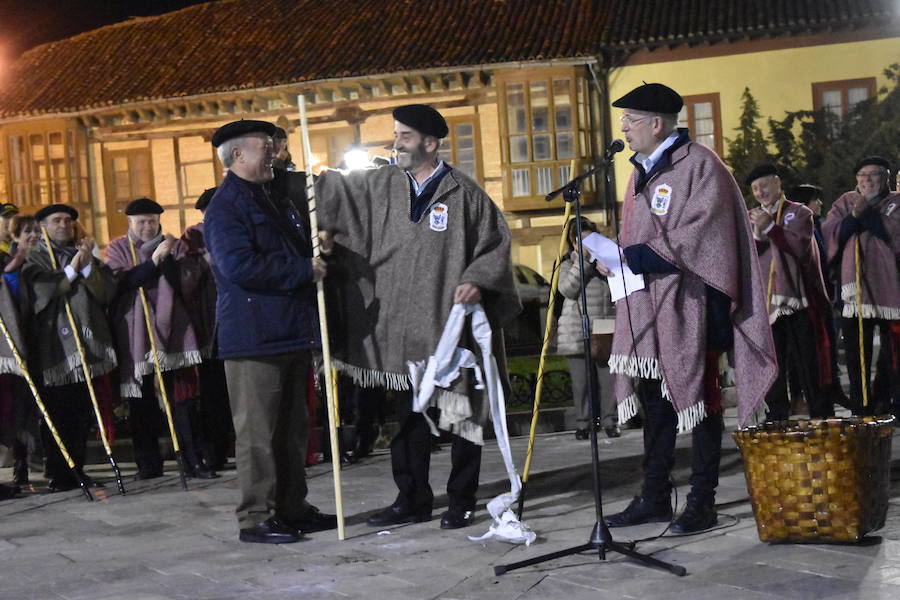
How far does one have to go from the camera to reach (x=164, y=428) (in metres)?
9.17

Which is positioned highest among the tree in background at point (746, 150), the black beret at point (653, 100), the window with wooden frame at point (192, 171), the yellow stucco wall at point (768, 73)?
the yellow stucco wall at point (768, 73)

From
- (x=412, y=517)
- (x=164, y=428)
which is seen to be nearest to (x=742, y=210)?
(x=412, y=517)

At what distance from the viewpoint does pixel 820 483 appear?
15.8 ft

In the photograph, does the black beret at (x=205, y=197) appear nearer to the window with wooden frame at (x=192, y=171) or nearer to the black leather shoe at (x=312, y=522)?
the black leather shoe at (x=312, y=522)

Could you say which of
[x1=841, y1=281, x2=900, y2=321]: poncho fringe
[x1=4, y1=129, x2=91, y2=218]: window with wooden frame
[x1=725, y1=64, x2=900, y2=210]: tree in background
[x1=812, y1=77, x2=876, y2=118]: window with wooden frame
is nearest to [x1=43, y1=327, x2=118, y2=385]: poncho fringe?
[x1=841, y1=281, x2=900, y2=321]: poncho fringe

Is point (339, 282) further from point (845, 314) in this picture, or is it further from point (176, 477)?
point (845, 314)

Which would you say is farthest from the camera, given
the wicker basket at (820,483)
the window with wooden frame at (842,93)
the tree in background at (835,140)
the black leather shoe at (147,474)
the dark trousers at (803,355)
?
the window with wooden frame at (842,93)

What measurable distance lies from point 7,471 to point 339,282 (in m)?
4.41

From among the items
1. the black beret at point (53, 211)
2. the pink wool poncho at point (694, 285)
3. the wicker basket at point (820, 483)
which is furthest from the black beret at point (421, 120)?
the black beret at point (53, 211)

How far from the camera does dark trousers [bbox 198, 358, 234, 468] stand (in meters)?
8.23

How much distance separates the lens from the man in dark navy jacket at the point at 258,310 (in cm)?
549

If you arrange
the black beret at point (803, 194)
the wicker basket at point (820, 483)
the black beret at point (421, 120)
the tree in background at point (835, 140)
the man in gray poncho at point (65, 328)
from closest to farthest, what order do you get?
the wicker basket at point (820, 483) → the black beret at point (421, 120) → the man in gray poncho at point (65, 328) → the black beret at point (803, 194) → the tree in background at point (835, 140)

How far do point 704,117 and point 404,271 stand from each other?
2046cm

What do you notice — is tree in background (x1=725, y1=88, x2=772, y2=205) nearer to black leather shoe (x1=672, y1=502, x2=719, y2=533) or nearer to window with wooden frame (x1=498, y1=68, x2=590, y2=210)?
window with wooden frame (x1=498, y1=68, x2=590, y2=210)
